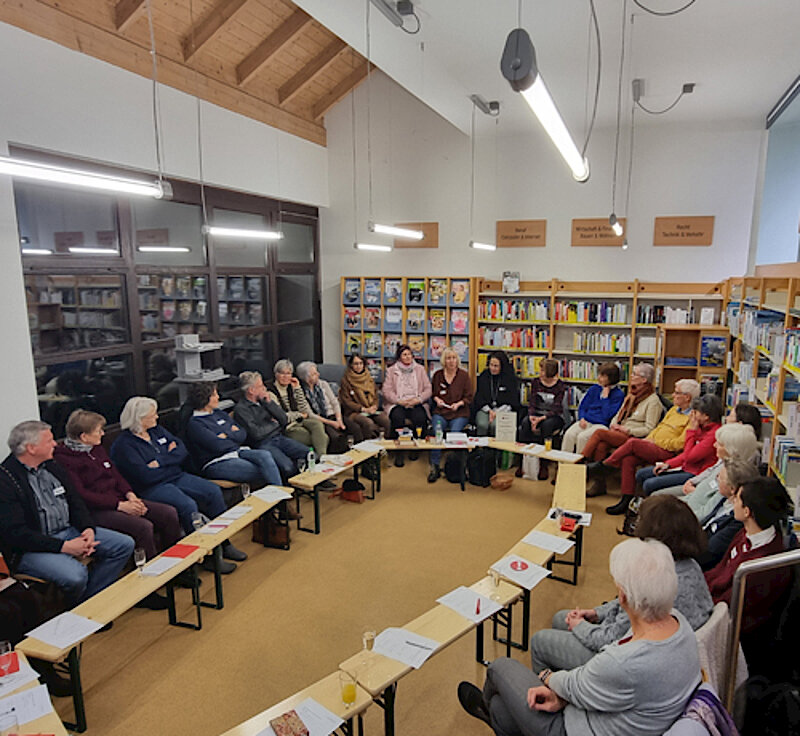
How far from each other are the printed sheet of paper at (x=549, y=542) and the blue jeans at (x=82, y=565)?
9.09ft

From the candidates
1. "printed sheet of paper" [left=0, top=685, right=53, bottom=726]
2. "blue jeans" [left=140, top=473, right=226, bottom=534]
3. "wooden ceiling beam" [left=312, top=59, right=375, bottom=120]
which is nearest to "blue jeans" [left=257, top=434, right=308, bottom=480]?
"blue jeans" [left=140, top=473, right=226, bottom=534]

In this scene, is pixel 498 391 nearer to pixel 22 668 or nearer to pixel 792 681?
pixel 792 681

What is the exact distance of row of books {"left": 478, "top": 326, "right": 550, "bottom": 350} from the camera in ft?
25.6

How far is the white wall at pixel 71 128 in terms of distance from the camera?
419cm

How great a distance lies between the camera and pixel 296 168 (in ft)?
26.1

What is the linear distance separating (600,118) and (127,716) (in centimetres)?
736

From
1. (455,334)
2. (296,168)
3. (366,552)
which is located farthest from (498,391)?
(296,168)

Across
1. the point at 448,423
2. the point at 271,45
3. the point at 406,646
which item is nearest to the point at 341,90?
the point at 271,45

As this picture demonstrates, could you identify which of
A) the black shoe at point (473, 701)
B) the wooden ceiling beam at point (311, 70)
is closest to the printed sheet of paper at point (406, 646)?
the black shoe at point (473, 701)

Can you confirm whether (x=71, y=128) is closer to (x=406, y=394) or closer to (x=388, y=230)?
(x=388, y=230)

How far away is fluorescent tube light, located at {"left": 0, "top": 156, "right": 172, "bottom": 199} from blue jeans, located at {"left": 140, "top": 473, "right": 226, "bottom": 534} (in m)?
2.37

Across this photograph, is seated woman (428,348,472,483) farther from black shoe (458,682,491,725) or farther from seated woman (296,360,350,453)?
black shoe (458,682,491,725)

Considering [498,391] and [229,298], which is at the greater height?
[229,298]

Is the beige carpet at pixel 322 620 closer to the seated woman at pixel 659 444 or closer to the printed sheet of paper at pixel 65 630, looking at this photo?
the seated woman at pixel 659 444
